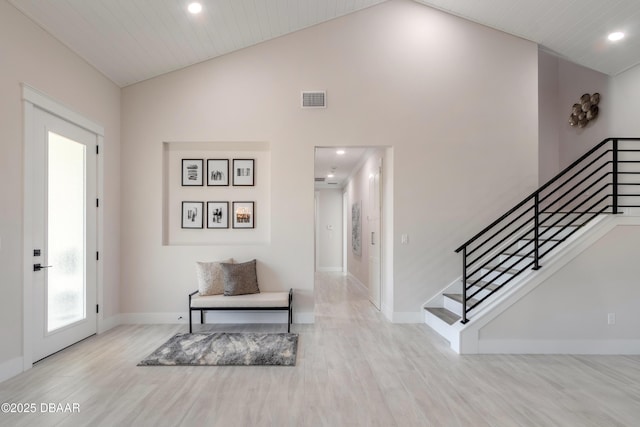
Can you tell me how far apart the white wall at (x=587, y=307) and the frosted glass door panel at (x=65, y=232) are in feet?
14.5

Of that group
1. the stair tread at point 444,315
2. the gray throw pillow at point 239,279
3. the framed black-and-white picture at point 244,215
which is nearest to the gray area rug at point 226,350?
the gray throw pillow at point 239,279

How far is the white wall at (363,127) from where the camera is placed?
4836 millimetres

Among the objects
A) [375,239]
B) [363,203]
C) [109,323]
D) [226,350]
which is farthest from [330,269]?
[226,350]

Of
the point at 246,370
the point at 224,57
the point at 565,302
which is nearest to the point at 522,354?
the point at 565,302

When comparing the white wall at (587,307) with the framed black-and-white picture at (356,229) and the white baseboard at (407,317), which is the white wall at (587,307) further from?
the framed black-and-white picture at (356,229)

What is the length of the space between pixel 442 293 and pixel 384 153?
213cm

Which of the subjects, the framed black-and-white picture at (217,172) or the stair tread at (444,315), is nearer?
the stair tread at (444,315)

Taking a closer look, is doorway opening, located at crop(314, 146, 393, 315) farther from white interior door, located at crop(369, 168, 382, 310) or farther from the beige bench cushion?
the beige bench cushion

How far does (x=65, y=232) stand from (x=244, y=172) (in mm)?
2179

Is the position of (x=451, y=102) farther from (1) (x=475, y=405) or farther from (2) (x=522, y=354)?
(1) (x=475, y=405)

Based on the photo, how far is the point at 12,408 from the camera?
2.56m

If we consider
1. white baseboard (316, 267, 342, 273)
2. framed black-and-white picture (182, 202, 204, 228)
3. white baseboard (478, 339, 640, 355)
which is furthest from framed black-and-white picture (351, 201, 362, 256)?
white baseboard (478, 339, 640, 355)

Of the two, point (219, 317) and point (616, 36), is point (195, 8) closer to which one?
point (219, 317)

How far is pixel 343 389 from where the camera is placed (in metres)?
2.88
